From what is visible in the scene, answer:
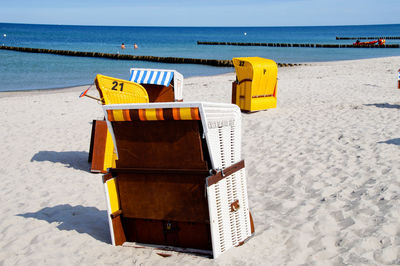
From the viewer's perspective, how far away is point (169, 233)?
11.5 ft

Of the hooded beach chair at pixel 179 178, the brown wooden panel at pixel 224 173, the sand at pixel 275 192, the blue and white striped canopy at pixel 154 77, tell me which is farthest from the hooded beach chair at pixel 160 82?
the brown wooden panel at pixel 224 173

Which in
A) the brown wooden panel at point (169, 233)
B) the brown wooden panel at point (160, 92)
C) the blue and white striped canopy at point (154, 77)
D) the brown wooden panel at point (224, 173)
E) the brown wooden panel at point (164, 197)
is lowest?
the brown wooden panel at point (169, 233)

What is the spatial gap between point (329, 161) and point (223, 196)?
3.04 metres

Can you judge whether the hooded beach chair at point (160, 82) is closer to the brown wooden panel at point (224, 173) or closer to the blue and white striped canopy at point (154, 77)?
the blue and white striped canopy at point (154, 77)

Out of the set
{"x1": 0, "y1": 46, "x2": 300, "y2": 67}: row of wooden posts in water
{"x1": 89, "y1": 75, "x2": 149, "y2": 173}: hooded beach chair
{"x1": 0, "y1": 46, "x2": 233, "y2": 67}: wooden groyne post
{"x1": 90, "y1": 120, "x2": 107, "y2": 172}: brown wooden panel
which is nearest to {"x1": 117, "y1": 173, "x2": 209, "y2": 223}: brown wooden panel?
{"x1": 89, "y1": 75, "x2": 149, "y2": 173}: hooded beach chair

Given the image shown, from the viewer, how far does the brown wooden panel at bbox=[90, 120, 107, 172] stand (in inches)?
249

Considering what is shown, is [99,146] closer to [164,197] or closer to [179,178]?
[164,197]

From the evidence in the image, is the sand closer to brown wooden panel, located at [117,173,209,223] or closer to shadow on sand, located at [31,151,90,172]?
shadow on sand, located at [31,151,90,172]

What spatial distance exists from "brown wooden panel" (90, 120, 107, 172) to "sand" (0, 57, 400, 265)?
0.54 feet

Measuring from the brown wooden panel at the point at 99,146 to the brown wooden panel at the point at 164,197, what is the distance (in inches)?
112

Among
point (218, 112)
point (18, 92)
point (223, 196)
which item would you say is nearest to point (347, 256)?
point (223, 196)

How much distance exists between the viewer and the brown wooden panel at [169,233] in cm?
340

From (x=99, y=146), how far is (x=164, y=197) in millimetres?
3240

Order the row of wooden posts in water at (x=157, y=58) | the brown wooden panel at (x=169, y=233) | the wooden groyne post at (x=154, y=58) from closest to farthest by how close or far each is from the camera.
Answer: the brown wooden panel at (x=169, y=233) → the row of wooden posts in water at (x=157, y=58) → the wooden groyne post at (x=154, y=58)
